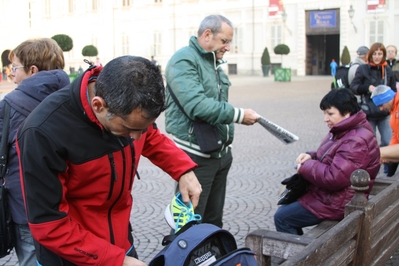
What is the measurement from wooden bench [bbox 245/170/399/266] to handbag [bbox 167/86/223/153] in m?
0.73

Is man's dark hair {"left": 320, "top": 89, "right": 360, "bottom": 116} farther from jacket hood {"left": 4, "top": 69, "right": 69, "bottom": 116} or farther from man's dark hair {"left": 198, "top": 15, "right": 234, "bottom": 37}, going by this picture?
jacket hood {"left": 4, "top": 69, "right": 69, "bottom": 116}

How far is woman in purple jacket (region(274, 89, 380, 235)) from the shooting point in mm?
3818

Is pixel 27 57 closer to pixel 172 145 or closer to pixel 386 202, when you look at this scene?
pixel 172 145

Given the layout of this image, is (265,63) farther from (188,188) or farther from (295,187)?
(188,188)

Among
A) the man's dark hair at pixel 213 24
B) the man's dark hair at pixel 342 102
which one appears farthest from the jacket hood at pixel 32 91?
the man's dark hair at pixel 342 102

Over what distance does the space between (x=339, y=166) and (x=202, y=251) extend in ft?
6.64

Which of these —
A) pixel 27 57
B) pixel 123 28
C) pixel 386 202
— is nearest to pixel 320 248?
pixel 386 202

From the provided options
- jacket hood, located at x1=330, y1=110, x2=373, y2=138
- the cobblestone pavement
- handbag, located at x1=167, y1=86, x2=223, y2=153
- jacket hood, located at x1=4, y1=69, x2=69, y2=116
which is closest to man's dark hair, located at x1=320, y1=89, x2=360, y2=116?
jacket hood, located at x1=330, y1=110, x2=373, y2=138

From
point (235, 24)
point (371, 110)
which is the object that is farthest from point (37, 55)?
point (235, 24)

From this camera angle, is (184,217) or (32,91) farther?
(32,91)

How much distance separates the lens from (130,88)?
5.76 feet

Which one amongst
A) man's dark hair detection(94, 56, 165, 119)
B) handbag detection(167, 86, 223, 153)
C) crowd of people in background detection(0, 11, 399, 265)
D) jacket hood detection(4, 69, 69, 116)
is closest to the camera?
man's dark hair detection(94, 56, 165, 119)

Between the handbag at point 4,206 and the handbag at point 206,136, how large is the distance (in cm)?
138

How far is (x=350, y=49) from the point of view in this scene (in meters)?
34.7
